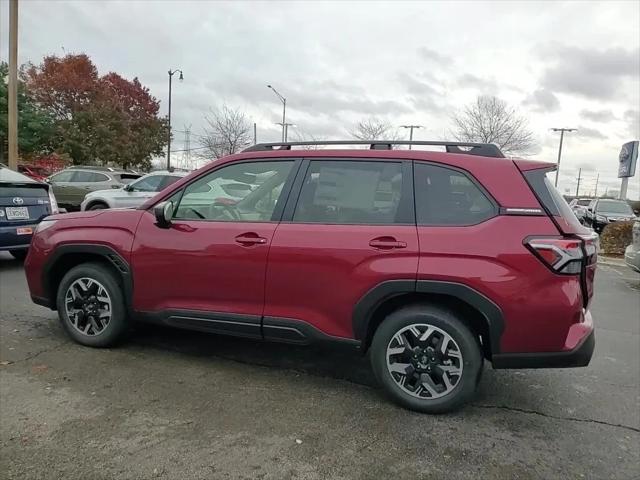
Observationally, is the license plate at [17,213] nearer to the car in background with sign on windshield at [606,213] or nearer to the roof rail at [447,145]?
the roof rail at [447,145]

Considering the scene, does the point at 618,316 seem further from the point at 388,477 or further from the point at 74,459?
the point at 74,459

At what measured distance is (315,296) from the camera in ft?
11.4

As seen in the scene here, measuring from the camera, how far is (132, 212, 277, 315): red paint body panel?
11.9 feet

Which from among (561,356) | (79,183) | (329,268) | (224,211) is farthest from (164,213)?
(79,183)

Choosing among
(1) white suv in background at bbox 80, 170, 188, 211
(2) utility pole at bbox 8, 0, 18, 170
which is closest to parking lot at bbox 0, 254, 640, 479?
(1) white suv in background at bbox 80, 170, 188, 211

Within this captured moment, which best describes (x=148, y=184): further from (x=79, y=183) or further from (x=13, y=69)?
(x=13, y=69)

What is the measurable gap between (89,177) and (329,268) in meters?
14.6

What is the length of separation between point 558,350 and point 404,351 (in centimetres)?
93

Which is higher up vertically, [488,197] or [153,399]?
[488,197]

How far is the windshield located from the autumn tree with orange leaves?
112ft

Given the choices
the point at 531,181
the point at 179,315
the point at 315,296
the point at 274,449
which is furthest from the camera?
the point at 179,315

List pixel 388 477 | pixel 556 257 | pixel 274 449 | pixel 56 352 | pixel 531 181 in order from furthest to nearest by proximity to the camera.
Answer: pixel 56 352 < pixel 531 181 < pixel 556 257 < pixel 274 449 < pixel 388 477

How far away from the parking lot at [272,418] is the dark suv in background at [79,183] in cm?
1206

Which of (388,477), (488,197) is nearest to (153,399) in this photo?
(388,477)
